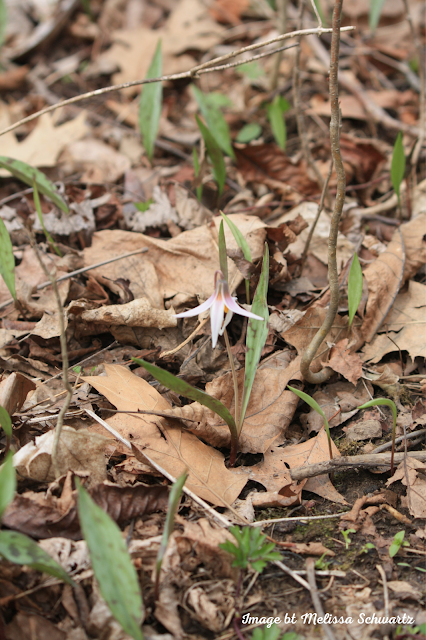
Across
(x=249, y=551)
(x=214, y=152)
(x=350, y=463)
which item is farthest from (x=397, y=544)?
(x=214, y=152)

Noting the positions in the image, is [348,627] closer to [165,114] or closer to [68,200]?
[68,200]

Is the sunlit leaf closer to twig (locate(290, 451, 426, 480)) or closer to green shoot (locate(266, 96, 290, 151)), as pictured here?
green shoot (locate(266, 96, 290, 151))

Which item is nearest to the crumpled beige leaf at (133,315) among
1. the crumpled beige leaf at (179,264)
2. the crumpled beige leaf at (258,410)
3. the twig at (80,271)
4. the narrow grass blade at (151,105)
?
the crumpled beige leaf at (179,264)

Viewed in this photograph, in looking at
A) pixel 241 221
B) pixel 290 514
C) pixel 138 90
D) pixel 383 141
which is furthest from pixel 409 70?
pixel 290 514

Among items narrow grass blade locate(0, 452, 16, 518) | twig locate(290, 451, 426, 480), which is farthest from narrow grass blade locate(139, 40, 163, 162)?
narrow grass blade locate(0, 452, 16, 518)

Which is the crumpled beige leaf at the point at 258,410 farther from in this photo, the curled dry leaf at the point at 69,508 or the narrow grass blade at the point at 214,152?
the narrow grass blade at the point at 214,152

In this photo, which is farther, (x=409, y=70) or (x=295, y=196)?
(x=409, y=70)

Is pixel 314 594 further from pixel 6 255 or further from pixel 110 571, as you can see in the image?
pixel 6 255
